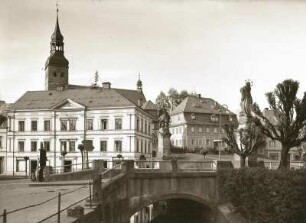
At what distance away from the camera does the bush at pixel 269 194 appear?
69.2 ft

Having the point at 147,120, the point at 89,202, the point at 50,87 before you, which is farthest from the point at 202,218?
the point at 50,87

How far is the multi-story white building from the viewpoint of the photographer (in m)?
63.3

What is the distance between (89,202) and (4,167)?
165 ft

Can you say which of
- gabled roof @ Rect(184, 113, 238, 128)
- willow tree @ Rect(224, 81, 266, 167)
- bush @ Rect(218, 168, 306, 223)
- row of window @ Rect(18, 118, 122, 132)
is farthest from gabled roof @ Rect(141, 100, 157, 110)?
bush @ Rect(218, 168, 306, 223)

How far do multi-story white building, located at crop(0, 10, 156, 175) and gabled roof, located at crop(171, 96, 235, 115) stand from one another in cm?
1938

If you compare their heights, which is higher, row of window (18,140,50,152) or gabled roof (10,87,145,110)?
gabled roof (10,87,145,110)

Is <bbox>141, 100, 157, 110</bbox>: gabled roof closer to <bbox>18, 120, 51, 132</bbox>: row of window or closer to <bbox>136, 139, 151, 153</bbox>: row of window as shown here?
<bbox>136, 139, 151, 153</bbox>: row of window

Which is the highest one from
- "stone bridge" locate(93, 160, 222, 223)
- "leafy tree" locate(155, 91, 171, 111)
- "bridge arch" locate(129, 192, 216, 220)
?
"leafy tree" locate(155, 91, 171, 111)

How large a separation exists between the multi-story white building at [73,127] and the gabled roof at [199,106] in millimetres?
19377

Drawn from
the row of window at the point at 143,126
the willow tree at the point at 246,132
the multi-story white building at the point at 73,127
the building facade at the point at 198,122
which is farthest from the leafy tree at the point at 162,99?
the willow tree at the point at 246,132

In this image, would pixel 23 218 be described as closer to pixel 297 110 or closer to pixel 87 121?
pixel 297 110

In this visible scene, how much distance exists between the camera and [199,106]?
89625 mm

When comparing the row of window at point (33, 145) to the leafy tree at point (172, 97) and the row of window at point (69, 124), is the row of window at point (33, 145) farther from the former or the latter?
the leafy tree at point (172, 97)

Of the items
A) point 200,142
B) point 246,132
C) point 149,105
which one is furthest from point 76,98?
point 246,132
